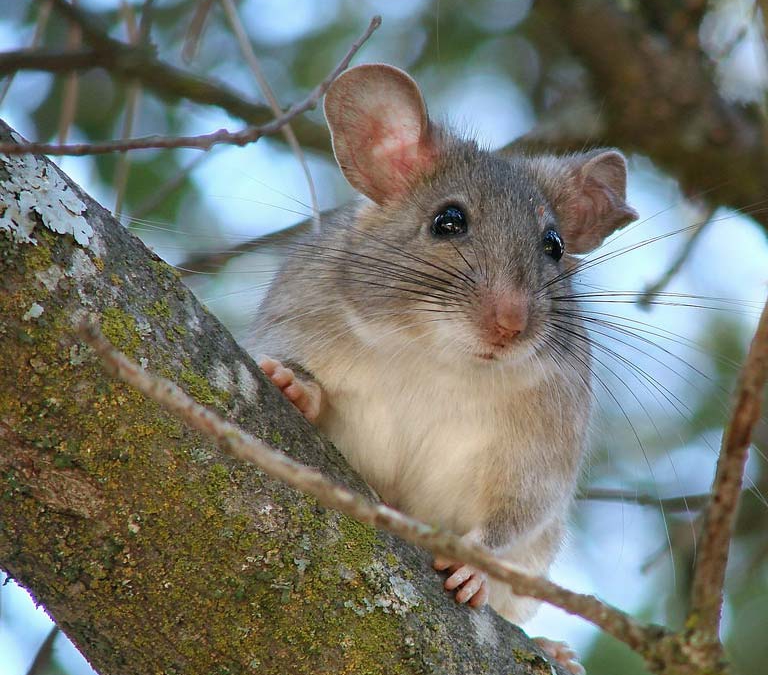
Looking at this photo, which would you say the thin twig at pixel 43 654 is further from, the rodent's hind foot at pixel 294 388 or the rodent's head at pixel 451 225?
the rodent's head at pixel 451 225

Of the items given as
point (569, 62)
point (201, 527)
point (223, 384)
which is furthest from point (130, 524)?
point (569, 62)

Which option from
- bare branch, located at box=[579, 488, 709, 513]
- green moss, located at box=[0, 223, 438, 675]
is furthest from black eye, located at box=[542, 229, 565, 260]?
green moss, located at box=[0, 223, 438, 675]

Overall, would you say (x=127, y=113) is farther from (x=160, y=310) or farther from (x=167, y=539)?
(x=167, y=539)

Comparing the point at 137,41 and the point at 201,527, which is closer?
the point at 201,527

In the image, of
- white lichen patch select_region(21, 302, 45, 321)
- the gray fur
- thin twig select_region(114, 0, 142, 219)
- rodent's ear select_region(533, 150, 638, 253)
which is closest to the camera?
white lichen patch select_region(21, 302, 45, 321)

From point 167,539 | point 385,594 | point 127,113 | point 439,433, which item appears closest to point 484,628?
point 385,594

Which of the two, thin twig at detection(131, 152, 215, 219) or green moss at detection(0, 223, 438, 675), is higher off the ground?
thin twig at detection(131, 152, 215, 219)

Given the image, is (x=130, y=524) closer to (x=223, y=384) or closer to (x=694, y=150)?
(x=223, y=384)

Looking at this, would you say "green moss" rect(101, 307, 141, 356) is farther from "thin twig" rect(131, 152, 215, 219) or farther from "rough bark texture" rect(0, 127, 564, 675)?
"thin twig" rect(131, 152, 215, 219)
